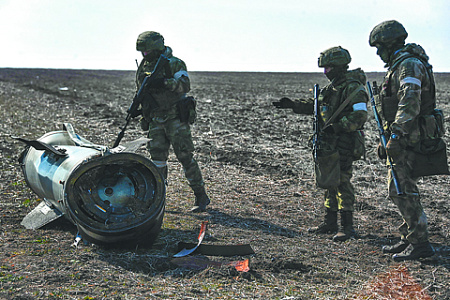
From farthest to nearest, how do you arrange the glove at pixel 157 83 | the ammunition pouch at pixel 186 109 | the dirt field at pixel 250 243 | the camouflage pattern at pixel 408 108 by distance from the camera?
the ammunition pouch at pixel 186 109, the glove at pixel 157 83, the camouflage pattern at pixel 408 108, the dirt field at pixel 250 243

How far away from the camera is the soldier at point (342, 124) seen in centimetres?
573

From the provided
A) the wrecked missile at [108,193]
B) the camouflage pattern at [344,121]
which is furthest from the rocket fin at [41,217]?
the camouflage pattern at [344,121]

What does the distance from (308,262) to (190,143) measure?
2.62m

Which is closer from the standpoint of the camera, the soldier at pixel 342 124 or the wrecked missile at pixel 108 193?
the wrecked missile at pixel 108 193

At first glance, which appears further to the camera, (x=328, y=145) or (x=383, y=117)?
(x=328, y=145)

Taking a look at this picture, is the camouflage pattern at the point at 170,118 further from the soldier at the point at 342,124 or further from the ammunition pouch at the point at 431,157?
the ammunition pouch at the point at 431,157

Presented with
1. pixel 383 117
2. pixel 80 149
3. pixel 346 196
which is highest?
pixel 383 117

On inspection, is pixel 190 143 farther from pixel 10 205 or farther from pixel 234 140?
pixel 234 140

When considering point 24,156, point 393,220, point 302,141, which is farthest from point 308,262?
point 302,141

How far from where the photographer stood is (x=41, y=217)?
5957mm

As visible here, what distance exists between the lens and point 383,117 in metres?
5.43

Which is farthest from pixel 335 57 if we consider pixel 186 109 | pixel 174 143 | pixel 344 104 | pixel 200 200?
pixel 200 200

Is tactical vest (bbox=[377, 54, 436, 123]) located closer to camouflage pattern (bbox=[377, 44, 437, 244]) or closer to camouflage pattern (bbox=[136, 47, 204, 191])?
camouflage pattern (bbox=[377, 44, 437, 244])

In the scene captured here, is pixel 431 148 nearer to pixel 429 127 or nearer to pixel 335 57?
pixel 429 127
